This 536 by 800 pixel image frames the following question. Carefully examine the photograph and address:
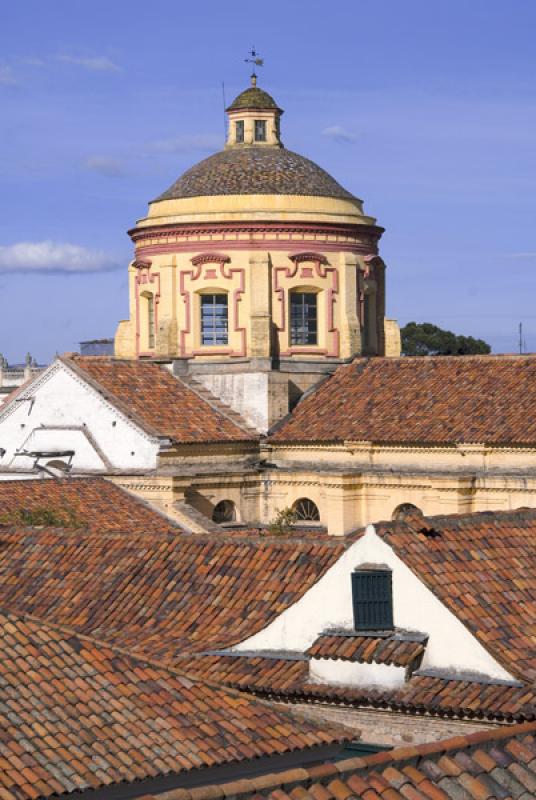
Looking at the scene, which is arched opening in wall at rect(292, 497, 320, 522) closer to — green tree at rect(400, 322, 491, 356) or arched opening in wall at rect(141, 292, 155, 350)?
arched opening in wall at rect(141, 292, 155, 350)

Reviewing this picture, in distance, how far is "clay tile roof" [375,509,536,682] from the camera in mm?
21516

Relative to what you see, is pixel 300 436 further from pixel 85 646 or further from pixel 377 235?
pixel 85 646

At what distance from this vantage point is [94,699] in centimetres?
1847

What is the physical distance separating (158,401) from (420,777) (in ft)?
89.5

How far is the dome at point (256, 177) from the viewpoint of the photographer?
43.6m

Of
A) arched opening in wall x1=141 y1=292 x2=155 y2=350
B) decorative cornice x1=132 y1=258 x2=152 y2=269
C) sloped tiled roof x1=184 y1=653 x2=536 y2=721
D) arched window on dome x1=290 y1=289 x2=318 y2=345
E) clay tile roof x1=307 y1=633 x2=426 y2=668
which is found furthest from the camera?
arched opening in wall x1=141 y1=292 x2=155 y2=350

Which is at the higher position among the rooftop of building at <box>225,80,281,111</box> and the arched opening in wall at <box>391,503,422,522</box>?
the rooftop of building at <box>225,80,281,111</box>

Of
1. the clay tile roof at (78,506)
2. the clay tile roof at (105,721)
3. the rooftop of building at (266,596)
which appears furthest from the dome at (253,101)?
the clay tile roof at (105,721)

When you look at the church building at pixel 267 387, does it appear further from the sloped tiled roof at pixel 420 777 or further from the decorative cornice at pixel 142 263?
the sloped tiled roof at pixel 420 777

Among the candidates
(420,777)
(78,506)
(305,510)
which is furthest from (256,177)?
(420,777)

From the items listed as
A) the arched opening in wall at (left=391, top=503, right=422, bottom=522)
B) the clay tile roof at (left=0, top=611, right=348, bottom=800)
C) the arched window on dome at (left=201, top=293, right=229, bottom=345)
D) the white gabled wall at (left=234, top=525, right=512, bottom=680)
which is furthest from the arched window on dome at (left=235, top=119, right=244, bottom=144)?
the clay tile roof at (left=0, top=611, right=348, bottom=800)

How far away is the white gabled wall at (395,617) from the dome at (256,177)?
21775 mm

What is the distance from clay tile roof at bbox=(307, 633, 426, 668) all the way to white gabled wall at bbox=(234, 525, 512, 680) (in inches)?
7.1

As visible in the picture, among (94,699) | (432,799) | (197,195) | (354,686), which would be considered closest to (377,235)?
(197,195)
